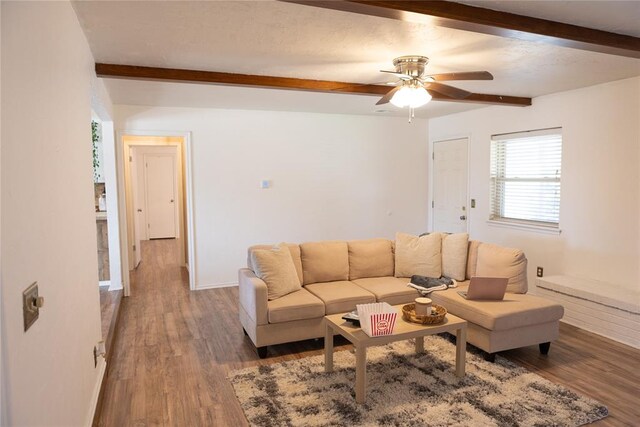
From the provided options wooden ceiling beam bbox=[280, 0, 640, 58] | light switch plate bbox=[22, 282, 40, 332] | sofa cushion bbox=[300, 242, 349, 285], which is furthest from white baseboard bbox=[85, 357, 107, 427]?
wooden ceiling beam bbox=[280, 0, 640, 58]

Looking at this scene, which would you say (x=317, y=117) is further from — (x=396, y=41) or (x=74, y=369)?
(x=74, y=369)

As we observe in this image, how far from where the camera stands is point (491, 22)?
7.68 ft

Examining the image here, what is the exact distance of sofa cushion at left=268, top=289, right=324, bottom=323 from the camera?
11.1 ft

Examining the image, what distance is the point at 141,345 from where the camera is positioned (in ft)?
12.1

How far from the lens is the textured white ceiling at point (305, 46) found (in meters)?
2.38

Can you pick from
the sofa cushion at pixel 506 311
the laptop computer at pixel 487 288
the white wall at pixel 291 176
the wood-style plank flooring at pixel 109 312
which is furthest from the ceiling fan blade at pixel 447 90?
the wood-style plank flooring at pixel 109 312

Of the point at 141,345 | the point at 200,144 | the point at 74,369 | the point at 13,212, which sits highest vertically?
the point at 200,144

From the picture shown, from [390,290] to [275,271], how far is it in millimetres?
1055

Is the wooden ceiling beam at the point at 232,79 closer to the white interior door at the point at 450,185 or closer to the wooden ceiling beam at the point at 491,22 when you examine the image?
the wooden ceiling beam at the point at 491,22

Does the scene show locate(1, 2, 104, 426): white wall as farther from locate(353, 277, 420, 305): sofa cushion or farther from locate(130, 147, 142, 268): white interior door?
locate(130, 147, 142, 268): white interior door

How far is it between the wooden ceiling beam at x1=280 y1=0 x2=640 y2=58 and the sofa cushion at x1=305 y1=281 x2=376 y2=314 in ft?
7.29

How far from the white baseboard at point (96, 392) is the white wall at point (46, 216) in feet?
0.13

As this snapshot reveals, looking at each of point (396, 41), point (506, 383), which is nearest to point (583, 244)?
point (506, 383)

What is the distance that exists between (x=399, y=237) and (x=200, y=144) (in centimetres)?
281
